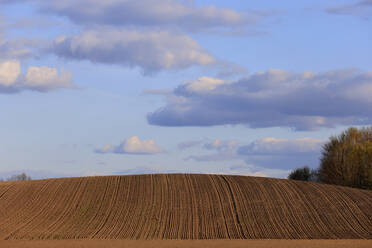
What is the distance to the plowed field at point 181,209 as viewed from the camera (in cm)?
4312

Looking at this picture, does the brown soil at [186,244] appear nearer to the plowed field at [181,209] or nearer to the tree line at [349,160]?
the plowed field at [181,209]

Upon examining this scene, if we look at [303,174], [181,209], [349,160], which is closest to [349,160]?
[349,160]

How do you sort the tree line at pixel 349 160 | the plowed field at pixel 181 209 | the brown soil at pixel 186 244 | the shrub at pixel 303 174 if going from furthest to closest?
the shrub at pixel 303 174
the tree line at pixel 349 160
the plowed field at pixel 181 209
the brown soil at pixel 186 244

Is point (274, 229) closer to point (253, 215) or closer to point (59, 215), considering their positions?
point (253, 215)

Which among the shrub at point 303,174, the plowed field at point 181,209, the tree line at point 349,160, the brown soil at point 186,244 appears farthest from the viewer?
the shrub at point 303,174

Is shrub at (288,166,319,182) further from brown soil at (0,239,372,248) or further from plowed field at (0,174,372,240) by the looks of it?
brown soil at (0,239,372,248)

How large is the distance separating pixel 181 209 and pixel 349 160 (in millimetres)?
31066

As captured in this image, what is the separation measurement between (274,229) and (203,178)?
14276mm

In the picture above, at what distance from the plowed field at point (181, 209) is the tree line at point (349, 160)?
14.4 meters

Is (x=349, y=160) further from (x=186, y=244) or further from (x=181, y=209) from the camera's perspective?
(x=186, y=244)

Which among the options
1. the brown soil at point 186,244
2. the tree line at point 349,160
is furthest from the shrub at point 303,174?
the brown soil at point 186,244

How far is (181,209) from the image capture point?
157ft

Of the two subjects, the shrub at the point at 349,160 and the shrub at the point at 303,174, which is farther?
the shrub at the point at 303,174

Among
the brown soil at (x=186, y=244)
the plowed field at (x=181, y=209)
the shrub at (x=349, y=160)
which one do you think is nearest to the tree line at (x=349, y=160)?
the shrub at (x=349, y=160)
